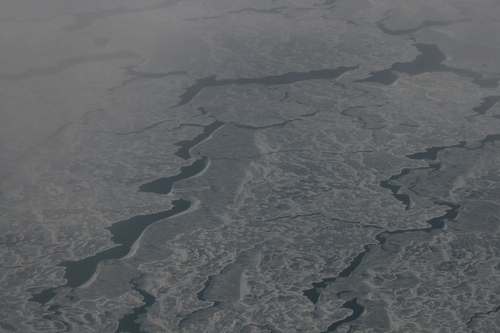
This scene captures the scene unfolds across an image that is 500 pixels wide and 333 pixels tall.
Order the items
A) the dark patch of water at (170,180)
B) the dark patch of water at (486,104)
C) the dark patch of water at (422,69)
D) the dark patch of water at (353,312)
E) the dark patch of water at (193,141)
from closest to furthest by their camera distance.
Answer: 1. the dark patch of water at (353,312)
2. the dark patch of water at (170,180)
3. the dark patch of water at (193,141)
4. the dark patch of water at (486,104)
5. the dark patch of water at (422,69)

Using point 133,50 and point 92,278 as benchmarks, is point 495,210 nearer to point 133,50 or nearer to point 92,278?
point 92,278

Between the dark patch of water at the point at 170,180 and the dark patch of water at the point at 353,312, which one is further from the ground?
the dark patch of water at the point at 170,180

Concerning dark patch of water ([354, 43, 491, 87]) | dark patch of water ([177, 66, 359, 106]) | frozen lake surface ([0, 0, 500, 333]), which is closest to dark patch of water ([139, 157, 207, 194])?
frozen lake surface ([0, 0, 500, 333])

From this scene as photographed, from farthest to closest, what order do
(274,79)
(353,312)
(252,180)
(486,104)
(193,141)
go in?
1. (274,79)
2. (486,104)
3. (193,141)
4. (252,180)
5. (353,312)

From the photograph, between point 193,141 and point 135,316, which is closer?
point 135,316

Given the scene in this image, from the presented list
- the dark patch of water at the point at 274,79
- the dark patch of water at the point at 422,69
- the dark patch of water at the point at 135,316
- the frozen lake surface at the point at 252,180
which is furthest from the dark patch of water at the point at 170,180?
the dark patch of water at the point at 422,69

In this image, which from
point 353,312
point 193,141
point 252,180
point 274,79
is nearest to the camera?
point 353,312

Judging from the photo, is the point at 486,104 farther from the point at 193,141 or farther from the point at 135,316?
the point at 135,316

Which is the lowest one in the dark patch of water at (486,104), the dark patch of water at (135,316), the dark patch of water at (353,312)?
the dark patch of water at (353,312)

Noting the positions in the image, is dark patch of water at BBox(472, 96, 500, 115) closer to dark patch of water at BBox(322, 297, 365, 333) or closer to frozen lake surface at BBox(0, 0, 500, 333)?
frozen lake surface at BBox(0, 0, 500, 333)

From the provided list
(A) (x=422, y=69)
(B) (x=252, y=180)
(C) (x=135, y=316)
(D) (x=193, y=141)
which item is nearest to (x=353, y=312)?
(C) (x=135, y=316)

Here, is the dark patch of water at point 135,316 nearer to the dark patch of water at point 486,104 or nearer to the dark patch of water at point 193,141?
the dark patch of water at point 193,141
